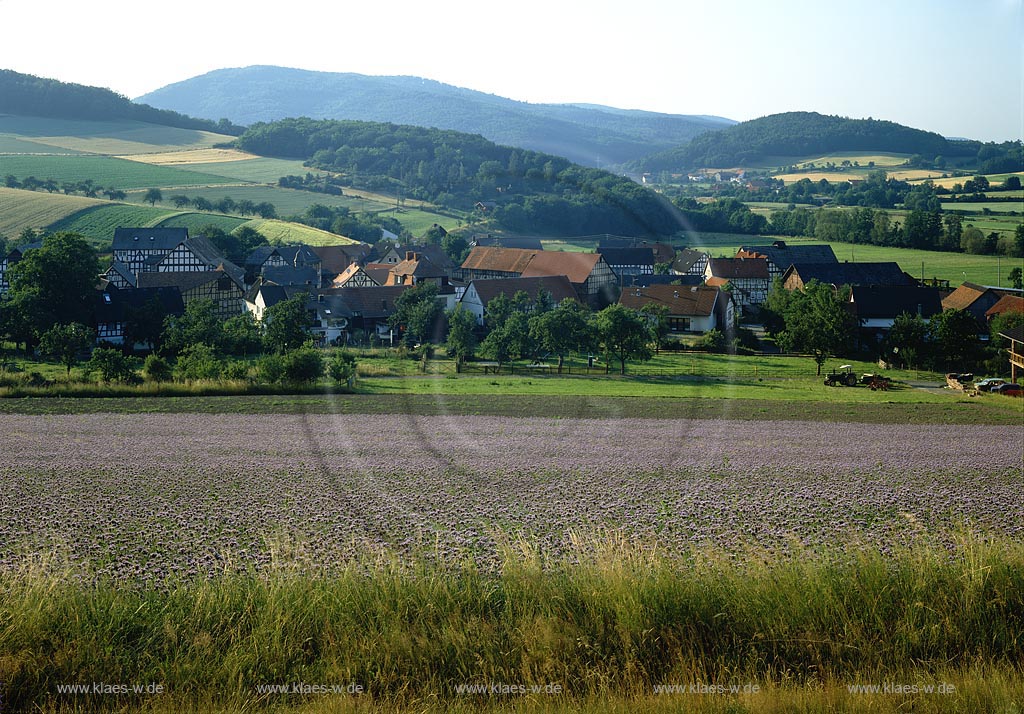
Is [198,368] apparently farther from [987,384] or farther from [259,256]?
[259,256]

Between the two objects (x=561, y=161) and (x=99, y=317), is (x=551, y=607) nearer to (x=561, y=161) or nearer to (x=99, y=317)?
(x=99, y=317)

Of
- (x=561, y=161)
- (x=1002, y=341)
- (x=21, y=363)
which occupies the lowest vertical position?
(x=21, y=363)

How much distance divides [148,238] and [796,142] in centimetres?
6567

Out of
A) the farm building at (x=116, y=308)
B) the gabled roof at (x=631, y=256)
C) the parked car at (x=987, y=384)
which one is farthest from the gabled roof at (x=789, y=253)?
the farm building at (x=116, y=308)

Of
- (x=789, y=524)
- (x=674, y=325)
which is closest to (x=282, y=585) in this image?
(x=789, y=524)

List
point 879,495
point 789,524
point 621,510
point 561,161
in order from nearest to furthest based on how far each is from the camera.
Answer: point 789,524 < point 621,510 < point 879,495 < point 561,161

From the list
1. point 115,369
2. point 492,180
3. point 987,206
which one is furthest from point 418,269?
point 987,206

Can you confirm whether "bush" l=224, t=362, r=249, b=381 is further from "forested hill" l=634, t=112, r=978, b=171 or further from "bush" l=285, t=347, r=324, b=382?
"forested hill" l=634, t=112, r=978, b=171

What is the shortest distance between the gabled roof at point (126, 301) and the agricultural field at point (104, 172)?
54918mm

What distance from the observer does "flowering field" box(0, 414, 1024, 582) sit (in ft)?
28.1

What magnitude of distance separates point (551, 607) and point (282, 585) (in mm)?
1931

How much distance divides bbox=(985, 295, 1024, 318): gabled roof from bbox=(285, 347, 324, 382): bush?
31235 millimetres

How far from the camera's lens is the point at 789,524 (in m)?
9.56

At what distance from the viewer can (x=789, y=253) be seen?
6041 centimetres
